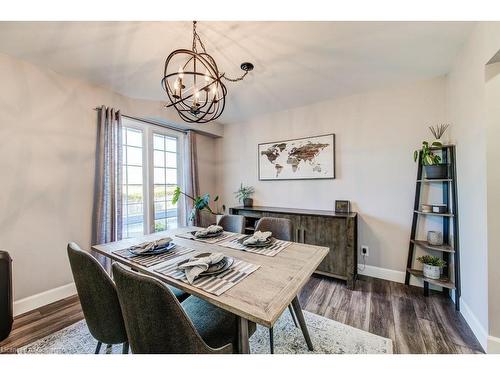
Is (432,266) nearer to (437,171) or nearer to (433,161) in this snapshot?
(437,171)

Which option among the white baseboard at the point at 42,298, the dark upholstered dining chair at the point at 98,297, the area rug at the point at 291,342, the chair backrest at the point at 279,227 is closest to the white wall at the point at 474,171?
the area rug at the point at 291,342

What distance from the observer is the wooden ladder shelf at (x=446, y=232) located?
6.88 ft

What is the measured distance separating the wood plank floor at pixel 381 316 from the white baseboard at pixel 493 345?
60mm

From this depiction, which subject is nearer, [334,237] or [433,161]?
[433,161]

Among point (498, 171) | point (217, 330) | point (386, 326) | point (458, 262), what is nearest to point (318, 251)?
point (217, 330)

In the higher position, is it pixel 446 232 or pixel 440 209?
pixel 440 209

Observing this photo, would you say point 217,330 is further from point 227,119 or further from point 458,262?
point 227,119

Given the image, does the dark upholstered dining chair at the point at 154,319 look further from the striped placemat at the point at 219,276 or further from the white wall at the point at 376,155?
the white wall at the point at 376,155

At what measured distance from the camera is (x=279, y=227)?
2.03 m

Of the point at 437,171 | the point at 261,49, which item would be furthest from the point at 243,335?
the point at 437,171

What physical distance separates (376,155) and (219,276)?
2573mm

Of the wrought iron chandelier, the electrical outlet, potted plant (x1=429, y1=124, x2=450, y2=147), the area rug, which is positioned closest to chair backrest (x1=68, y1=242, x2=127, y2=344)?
the area rug
